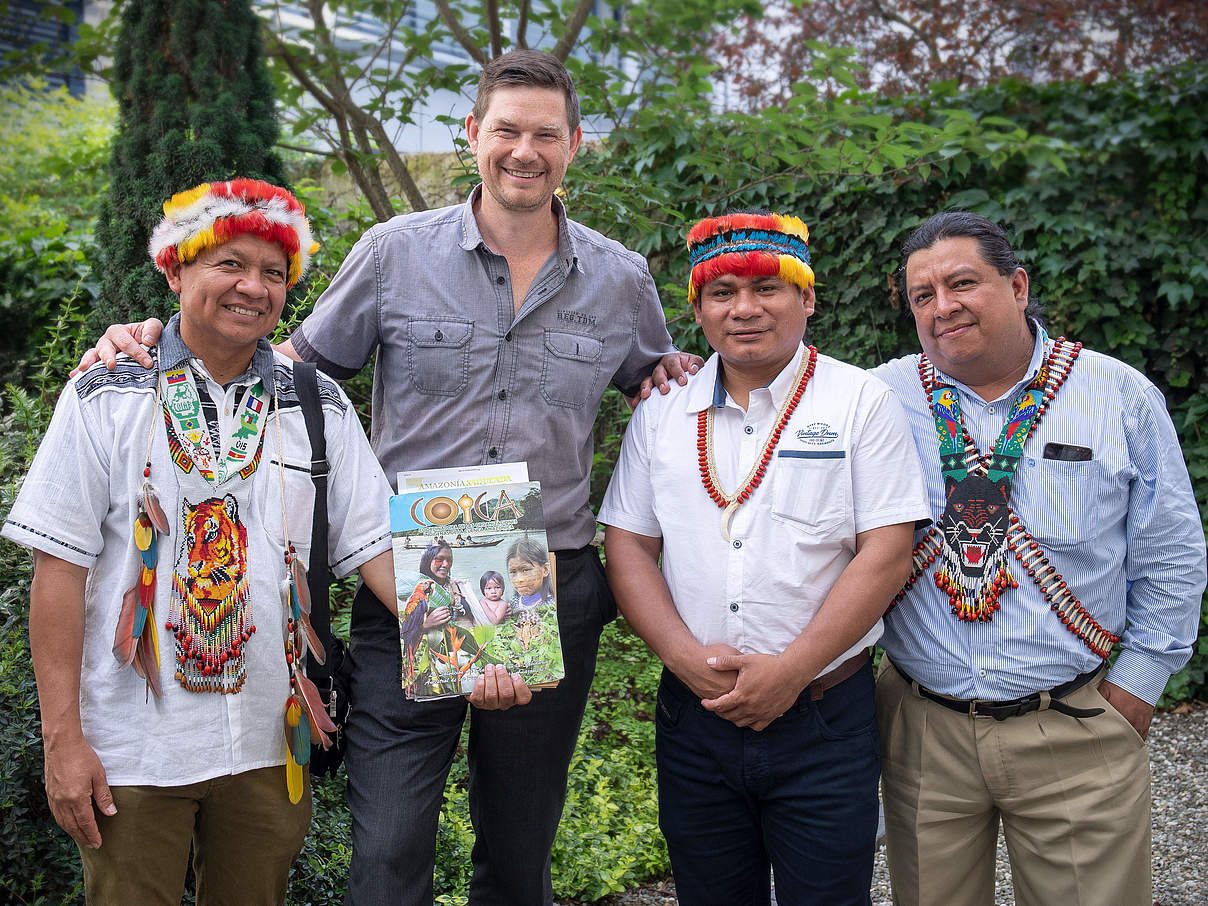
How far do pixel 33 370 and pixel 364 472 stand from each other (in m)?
3.84

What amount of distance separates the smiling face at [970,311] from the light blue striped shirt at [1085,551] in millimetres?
78

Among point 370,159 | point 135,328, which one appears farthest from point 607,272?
point 370,159

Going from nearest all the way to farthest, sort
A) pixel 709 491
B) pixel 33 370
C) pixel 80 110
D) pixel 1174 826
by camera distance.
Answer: pixel 709 491 → pixel 1174 826 → pixel 33 370 → pixel 80 110

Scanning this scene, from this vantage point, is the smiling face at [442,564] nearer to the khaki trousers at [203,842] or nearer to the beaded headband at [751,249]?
the khaki trousers at [203,842]

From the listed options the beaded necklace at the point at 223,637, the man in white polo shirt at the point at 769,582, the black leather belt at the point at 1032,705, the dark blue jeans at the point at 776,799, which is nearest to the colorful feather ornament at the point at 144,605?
the beaded necklace at the point at 223,637

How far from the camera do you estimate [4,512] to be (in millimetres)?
3430

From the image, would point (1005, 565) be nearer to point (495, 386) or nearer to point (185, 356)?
point (495, 386)

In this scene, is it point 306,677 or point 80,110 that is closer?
point 306,677

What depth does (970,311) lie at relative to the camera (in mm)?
2828

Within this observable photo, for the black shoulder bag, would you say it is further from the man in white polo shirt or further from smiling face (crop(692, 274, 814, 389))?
smiling face (crop(692, 274, 814, 389))

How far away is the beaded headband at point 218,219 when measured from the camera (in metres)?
2.45

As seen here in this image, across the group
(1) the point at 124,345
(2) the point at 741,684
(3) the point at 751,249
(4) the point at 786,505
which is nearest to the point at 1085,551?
(4) the point at 786,505

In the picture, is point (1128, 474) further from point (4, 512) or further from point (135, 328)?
point (4, 512)

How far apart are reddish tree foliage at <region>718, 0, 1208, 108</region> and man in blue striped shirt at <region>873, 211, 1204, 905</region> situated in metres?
5.77
